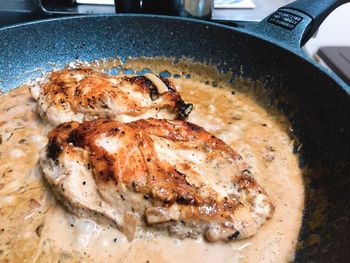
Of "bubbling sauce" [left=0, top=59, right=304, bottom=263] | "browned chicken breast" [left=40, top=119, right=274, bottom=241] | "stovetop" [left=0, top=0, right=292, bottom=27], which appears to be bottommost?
"bubbling sauce" [left=0, top=59, right=304, bottom=263]

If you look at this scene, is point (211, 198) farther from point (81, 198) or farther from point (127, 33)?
point (127, 33)

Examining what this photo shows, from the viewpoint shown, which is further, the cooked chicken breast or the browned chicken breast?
the cooked chicken breast

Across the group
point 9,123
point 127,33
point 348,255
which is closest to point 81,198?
point 9,123

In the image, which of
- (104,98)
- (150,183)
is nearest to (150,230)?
(150,183)

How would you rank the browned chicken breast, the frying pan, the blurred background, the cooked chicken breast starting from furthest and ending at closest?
the blurred background, the cooked chicken breast, the frying pan, the browned chicken breast

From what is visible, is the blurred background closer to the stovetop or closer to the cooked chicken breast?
the stovetop

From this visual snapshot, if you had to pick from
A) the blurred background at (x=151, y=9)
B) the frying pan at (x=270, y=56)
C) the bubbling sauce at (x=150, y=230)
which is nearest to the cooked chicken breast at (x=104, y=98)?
the bubbling sauce at (x=150, y=230)

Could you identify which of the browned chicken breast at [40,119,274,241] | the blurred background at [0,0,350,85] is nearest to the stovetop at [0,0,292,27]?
the blurred background at [0,0,350,85]

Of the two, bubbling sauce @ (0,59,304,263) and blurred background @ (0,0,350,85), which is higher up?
blurred background @ (0,0,350,85)
